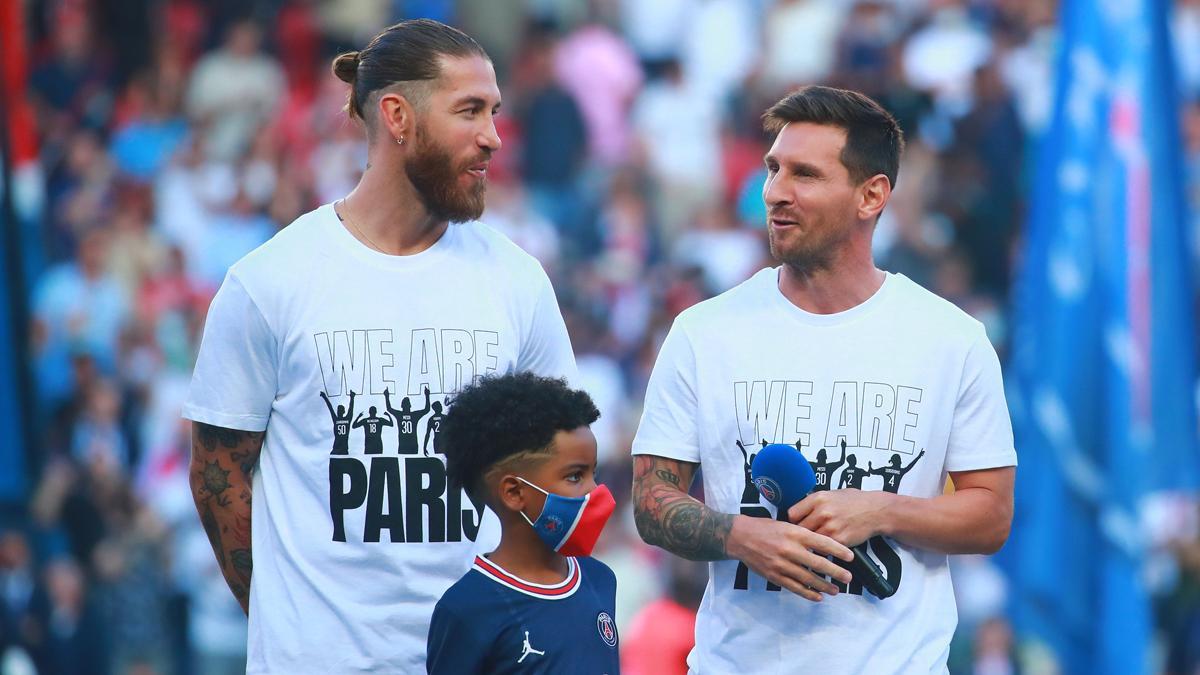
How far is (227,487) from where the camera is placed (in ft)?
14.7

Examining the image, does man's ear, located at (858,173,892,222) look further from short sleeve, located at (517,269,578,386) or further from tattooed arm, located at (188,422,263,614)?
tattooed arm, located at (188,422,263,614)

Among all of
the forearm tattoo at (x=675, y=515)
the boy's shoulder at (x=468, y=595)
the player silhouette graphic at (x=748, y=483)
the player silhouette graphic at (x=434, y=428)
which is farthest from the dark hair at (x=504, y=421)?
the player silhouette graphic at (x=748, y=483)

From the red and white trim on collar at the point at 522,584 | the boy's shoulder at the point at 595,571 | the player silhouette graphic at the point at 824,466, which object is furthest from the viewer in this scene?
the player silhouette graphic at the point at 824,466

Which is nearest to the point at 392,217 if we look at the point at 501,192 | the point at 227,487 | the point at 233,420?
the point at 233,420

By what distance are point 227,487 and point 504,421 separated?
791 millimetres

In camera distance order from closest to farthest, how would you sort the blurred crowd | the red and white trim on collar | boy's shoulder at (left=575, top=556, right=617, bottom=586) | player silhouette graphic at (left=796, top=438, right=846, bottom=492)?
the red and white trim on collar, boy's shoulder at (left=575, top=556, right=617, bottom=586), player silhouette graphic at (left=796, top=438, right=846, bottom=492), the blurred crowd

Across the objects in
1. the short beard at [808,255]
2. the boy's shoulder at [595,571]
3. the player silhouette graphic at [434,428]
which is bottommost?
the boy's shoulder at [595,571]

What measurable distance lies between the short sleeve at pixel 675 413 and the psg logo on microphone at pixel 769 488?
324 millimetres

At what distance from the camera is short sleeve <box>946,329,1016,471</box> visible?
14.5 feet

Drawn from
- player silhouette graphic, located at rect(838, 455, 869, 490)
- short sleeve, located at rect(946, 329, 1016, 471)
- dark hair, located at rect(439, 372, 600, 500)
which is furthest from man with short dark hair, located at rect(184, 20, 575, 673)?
short sleeve, located at rect(946, 329, 1016, 471)

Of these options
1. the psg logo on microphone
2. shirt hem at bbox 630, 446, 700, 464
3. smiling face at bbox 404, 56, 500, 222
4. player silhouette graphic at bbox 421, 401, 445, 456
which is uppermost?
smiling face at bbox 404, 56, 500, 222

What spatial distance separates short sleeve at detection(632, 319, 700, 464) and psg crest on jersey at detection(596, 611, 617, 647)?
0.49m

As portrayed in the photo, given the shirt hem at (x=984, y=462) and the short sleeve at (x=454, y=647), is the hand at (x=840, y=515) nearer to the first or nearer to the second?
the shirt hem at (x=984, y=462)

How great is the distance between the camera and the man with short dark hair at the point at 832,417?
4.30 metres
